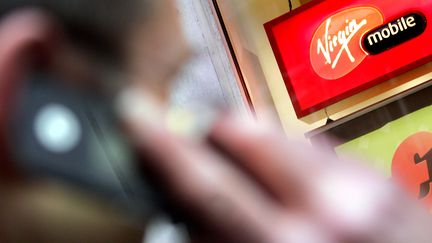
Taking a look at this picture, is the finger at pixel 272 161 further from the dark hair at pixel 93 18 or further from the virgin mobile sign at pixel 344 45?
the virgin mobile sign at pixel 344 45

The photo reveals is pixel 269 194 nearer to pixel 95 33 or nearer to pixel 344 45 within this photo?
pixel 95 33

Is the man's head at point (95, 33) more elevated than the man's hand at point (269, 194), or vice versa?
the man's head at point (95, 33)

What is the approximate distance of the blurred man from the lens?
0.24 meters

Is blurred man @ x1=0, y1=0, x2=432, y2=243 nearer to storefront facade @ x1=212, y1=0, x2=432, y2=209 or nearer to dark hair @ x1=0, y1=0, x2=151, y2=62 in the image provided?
dark hair @ x1=0, y1=0, x2=151, y2=62

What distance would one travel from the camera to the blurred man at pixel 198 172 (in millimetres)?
237

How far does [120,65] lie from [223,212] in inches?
4.0

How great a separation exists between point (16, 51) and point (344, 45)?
0.73 m

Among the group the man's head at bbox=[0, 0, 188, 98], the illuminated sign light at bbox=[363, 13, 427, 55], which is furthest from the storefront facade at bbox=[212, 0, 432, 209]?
the man's head at bbox=[0, 0, 188, 98]

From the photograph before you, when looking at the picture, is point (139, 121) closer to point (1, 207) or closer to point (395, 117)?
point (1, 207)

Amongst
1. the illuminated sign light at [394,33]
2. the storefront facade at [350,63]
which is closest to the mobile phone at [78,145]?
the storefront facade at [350,63]

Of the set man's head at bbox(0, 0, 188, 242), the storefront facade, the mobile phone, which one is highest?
man's head at bbox(0, 0, 188, 242)

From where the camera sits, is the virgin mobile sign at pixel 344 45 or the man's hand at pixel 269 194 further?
the virgin mobile sign at pixel 344 45

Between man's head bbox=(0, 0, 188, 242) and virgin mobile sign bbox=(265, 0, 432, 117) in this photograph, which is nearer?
man's head bbox=(0, 0, 188, 242)

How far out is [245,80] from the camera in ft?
2.21
